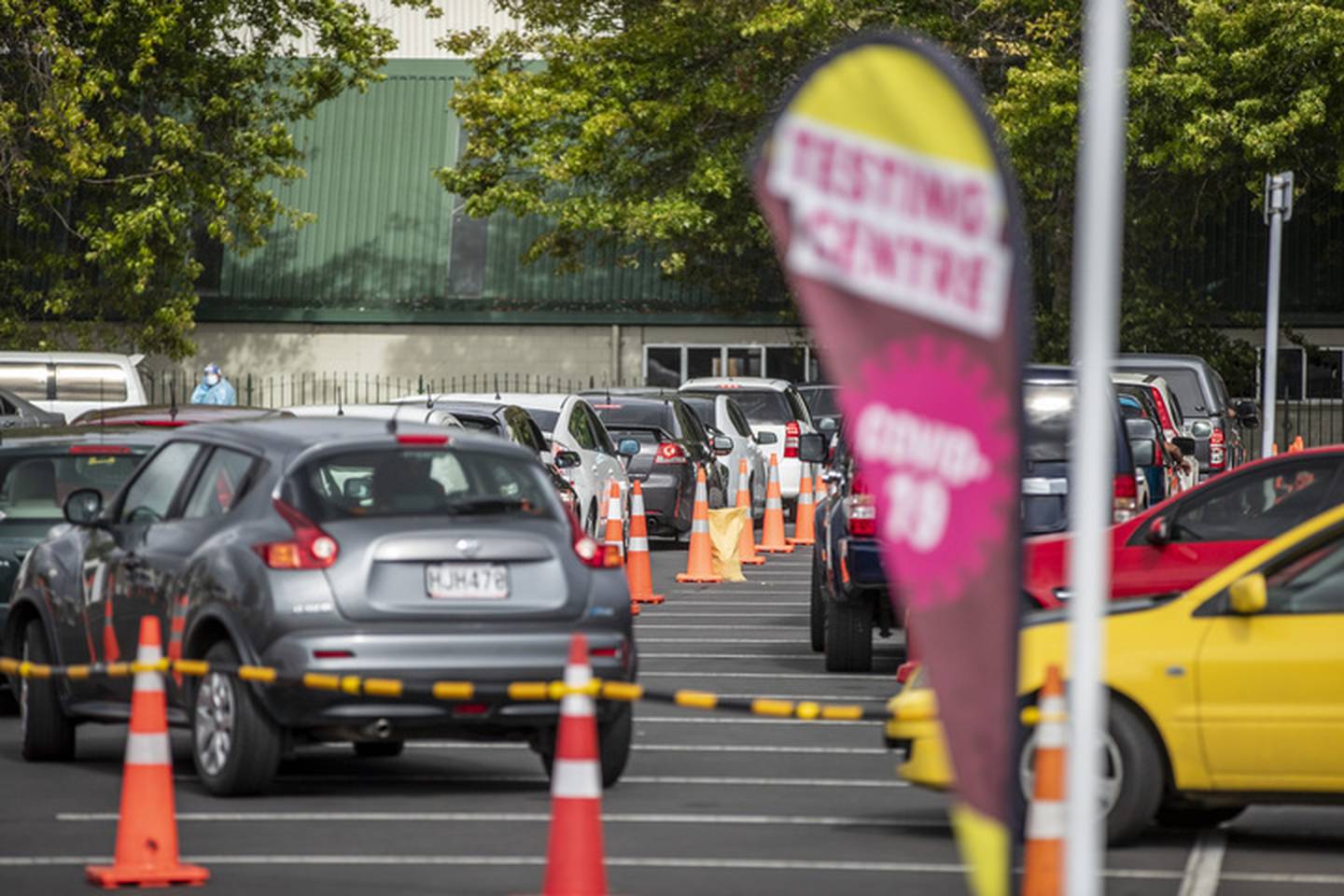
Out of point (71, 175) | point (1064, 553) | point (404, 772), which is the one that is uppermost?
point (71, 175)

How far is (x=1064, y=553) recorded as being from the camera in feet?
45.8

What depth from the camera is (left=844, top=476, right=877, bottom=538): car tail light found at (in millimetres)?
16141

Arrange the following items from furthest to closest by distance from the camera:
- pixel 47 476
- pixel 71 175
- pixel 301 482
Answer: pixel 71 175 → pixel 47 476 → pixel 301 482

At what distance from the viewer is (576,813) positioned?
8.40 meters

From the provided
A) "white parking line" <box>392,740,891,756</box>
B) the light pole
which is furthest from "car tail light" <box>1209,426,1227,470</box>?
"white parking line" <box>392,740,891,756</box>

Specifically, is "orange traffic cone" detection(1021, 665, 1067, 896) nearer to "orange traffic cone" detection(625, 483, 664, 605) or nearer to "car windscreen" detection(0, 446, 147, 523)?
"car windscreen" detection(0, 446, 147, 523)

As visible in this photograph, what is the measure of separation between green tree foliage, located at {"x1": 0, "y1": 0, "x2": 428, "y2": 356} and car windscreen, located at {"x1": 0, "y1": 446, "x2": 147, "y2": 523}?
77.3 ft

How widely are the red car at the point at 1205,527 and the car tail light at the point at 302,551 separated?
149 inches

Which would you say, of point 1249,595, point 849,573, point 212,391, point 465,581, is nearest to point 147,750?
point 465,581

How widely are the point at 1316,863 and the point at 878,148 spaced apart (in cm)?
547

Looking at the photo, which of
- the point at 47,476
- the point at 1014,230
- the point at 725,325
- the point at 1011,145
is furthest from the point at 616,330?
the point at 1014,230

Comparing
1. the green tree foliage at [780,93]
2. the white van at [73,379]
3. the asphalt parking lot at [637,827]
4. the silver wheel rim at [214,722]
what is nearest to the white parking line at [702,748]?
the asphalt parking lot at [637,827]

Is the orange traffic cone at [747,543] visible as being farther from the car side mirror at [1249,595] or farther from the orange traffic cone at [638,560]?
the car side mirror at [1249,595]

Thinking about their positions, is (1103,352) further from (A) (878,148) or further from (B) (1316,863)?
(B) (1316,863)
